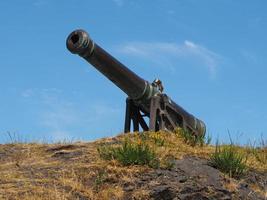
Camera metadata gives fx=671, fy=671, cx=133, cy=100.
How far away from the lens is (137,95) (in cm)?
1591

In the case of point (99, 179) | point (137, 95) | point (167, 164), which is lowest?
point (99, 179)

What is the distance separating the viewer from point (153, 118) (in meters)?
15.7

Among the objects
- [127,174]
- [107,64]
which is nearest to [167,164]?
[127,174]

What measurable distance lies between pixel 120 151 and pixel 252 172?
281 centimetres

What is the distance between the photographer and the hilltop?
10453 mm

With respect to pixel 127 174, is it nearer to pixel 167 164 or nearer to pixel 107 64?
pixel 167 164

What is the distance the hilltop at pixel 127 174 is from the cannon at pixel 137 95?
2174 millimetres

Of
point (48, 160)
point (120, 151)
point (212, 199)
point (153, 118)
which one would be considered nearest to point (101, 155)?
point (120, 151)

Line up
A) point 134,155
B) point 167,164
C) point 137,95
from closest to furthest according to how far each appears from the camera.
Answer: point 134,155
point 167,164
point 137,95

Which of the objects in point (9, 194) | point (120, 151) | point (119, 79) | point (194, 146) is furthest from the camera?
point (119, 79)

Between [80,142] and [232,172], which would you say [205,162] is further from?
[80,142]

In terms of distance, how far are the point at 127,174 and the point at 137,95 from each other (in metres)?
5.00

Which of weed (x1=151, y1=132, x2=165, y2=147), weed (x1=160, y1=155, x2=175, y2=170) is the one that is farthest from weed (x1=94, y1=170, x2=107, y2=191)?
weed (x1=151, y1=132, x2=165, y2=147)

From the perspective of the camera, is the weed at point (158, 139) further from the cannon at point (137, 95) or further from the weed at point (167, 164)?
the cannon at point (137, 95)
